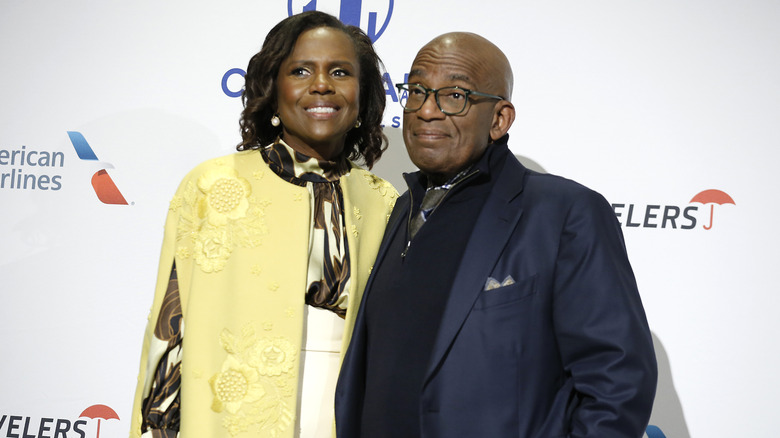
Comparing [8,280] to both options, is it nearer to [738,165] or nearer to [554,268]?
[554,268]

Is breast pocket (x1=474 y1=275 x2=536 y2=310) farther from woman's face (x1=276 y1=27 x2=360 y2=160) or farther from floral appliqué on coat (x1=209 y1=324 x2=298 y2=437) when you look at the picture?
woman's face (x1=276 y1=27 x2=360 y2=160)

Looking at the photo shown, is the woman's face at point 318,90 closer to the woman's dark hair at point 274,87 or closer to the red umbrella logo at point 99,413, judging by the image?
the woman's dark hair at point 274,87

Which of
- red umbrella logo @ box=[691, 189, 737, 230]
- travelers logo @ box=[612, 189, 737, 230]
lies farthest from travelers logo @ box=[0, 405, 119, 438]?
red umbrella logo @ box=[691, 189, 737, 230]

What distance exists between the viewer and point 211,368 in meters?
1.76

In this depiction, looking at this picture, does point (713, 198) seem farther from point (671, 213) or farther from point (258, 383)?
point (258, 383)

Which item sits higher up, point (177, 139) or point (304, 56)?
point (304, 56)

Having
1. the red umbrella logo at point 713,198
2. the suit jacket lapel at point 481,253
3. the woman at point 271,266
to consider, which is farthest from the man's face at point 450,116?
the red umbrella logo at point 713,198

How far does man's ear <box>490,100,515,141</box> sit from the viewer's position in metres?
1.67

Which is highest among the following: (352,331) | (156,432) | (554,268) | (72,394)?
(554,268)

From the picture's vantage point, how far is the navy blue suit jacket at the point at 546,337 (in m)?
1.39

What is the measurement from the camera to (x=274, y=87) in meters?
1.99

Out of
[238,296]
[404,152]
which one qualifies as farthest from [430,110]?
[404,152]

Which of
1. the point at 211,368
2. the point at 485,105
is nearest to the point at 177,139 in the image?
the point at 211,368

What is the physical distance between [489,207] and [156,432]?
1002 millimetres
